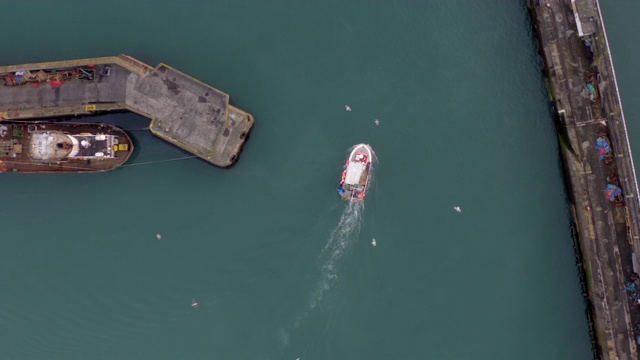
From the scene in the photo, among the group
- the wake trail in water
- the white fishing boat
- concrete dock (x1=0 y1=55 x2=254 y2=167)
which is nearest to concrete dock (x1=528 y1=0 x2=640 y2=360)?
the white fishing boat

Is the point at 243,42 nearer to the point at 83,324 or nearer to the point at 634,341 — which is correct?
the point at 83,324

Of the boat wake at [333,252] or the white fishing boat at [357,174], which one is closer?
the white fishing boat at [357,174]

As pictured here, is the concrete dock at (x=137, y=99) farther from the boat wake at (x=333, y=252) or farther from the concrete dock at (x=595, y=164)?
the concrete dock at (x=595, y=164)

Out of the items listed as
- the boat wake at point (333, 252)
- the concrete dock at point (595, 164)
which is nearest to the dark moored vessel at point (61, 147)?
the boat wake at point (333, 252)

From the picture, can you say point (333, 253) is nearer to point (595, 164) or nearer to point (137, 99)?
point (137, 99)

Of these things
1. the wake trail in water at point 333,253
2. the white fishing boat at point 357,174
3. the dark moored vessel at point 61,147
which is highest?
the dark moored vessel at point 61,147

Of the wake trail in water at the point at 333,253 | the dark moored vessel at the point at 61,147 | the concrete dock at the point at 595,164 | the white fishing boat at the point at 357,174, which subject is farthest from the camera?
the concrete dock at the point at 595,164

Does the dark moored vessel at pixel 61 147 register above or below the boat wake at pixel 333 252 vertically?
above
